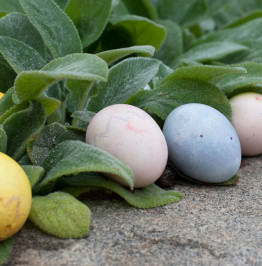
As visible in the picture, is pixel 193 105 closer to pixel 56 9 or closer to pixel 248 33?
pixel 56 9

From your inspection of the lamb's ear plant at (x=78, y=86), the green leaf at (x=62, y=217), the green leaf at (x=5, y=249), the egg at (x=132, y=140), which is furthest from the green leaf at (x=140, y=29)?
the green leaf at (x=5, y=249)

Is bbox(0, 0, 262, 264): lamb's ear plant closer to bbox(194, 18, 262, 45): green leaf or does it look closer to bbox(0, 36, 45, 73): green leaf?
bbox(0, 36, 45, 73): green leaf

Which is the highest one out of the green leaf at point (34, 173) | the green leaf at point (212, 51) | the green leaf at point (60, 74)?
the green leaf at point (60, 74)

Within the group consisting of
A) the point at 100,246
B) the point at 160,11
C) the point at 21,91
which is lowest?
the point at 160,11

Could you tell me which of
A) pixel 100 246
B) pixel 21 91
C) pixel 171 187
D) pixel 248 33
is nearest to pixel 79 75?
pixel 21 91

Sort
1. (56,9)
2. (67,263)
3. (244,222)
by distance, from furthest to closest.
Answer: (56,9) < (244,222) < (67,263)

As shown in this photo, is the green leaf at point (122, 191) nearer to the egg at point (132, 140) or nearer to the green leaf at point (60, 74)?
the egg at point (132, 140)

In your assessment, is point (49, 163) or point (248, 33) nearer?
point (49, 163)
